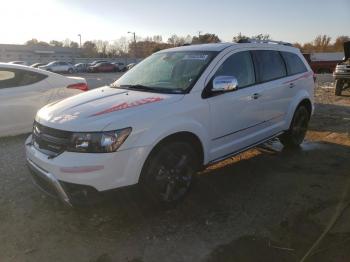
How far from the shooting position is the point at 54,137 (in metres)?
3.87

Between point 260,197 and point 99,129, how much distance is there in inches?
85.6

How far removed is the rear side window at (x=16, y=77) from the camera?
702 centimetres

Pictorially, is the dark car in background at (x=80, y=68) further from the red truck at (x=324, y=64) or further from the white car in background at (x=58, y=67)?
the red truck at (x=324, y=64)

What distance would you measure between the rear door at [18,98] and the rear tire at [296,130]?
442 cm

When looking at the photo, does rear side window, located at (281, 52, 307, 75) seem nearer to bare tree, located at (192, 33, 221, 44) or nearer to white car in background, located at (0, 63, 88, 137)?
bare tree, located at (192, 33, 221, 44)

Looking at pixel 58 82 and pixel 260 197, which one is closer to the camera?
pixel 260 197

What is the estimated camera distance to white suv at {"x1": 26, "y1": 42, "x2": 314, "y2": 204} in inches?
144

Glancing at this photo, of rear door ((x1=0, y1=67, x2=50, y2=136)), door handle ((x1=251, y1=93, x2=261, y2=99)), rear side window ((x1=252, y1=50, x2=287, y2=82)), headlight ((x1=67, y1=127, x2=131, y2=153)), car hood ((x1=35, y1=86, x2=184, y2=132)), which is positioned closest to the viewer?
headlight ((x1=67, y1=127, x2=131, y2=153))

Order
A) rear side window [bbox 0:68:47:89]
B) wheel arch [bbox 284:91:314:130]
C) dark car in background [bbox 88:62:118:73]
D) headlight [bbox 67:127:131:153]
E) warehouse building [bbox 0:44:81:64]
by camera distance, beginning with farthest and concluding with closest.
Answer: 1. warehouse building [bbox 0:44:81:64]
2. dark car in background [bbox 88:62:118:73]
3. rear side window [bbox 0:68:47:89]
4. wheel arch [bbox 284:91:314:130]
5. headlight [bbox 67:127:131:153]

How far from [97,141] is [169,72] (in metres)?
1.69

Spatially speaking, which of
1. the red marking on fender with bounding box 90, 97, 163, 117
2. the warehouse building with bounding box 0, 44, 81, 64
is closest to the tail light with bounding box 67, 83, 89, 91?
the red marking on fender with bounding box 90, 97, 163, 117

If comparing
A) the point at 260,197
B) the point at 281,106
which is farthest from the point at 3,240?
the point at 281,106

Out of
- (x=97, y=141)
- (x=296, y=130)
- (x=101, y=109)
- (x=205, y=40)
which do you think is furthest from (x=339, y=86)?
(x=97, y=141)

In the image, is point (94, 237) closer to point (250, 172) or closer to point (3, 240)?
point (3, 240)
